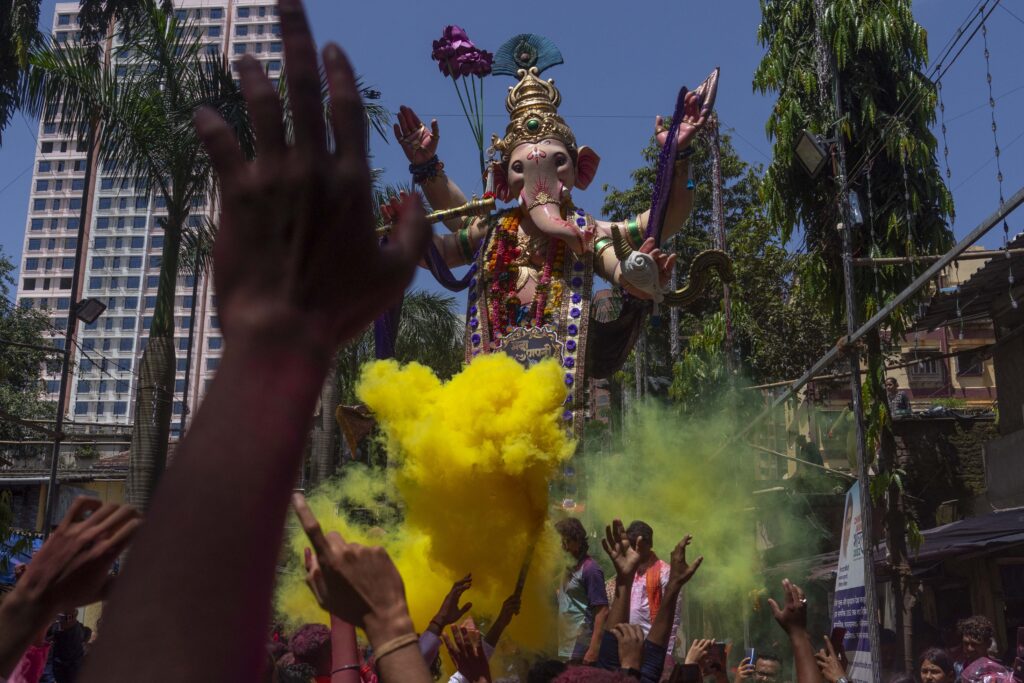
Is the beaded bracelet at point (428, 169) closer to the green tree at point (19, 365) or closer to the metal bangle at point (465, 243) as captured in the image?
the metal bangle at point (465, 243)

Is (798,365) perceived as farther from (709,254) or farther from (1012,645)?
(709,254)

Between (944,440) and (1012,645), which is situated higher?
(944,440)

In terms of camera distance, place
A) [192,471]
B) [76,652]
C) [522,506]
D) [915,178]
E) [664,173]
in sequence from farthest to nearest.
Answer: [915,178]
[664,173]
[76,652]
[522,506]
[192,471]

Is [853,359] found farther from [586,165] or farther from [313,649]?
[313,649]

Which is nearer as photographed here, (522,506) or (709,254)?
(522,506)

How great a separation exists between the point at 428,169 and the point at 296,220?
6.64 m

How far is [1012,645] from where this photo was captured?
52.3ft

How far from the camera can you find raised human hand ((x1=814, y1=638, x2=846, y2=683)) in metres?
3.98

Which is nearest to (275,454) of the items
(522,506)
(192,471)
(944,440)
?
(192,471)

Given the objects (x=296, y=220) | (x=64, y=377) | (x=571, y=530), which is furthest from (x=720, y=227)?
(x=296, y=220)

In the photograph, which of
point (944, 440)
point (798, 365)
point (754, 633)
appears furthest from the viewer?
point (798, 365)

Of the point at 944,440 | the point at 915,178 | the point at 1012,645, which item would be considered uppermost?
the point at 915,178

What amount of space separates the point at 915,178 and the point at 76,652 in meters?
10.7

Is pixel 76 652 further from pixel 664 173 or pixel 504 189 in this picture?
pixel 664 173
